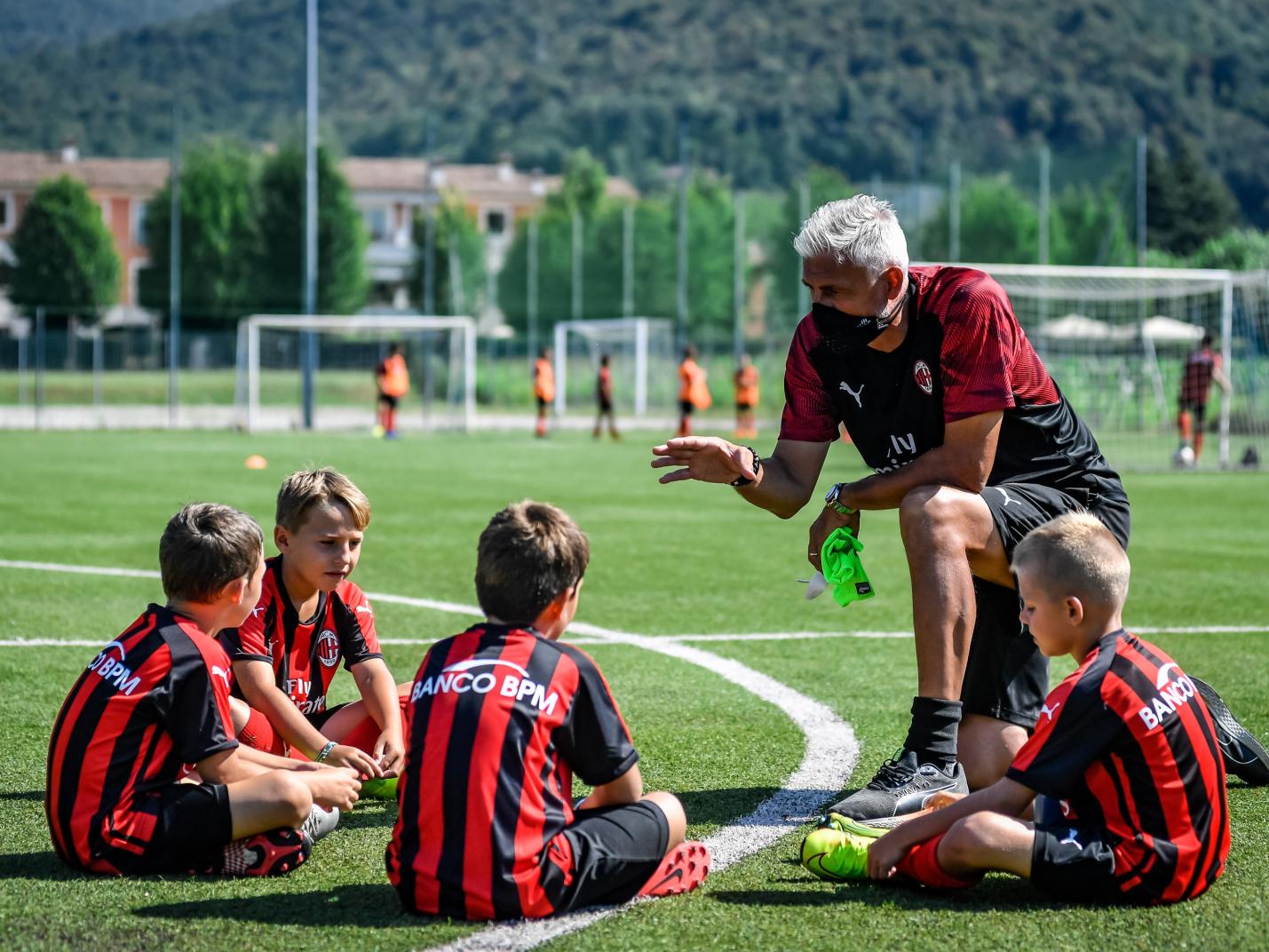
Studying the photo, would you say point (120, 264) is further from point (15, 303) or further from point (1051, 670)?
point (1051, 670)

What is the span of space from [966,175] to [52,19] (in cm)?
10105

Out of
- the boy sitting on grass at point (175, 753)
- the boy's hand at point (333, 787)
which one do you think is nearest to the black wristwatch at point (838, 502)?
the boy's hand at point (333, 787)

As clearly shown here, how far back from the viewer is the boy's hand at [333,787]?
3.81 m

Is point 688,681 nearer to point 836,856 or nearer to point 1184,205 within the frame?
point 836,856

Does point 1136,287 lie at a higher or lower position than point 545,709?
higher

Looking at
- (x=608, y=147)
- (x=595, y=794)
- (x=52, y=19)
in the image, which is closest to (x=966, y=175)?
(x=595, y=794)

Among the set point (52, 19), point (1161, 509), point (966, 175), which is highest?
point (52, 19)

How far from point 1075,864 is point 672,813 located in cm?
93

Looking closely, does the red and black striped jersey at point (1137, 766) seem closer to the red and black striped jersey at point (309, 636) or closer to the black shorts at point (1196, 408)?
the red and black striped jersey at point (309, 636)

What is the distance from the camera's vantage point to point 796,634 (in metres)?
7.55

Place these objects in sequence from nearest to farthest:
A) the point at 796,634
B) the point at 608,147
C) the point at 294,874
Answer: the point at 294,874, the point at 796,634, the point at 608,147

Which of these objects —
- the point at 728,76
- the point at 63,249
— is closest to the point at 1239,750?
the point at 63,249

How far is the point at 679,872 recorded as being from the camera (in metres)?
3.58

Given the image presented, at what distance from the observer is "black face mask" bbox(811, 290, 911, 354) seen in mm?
4500
